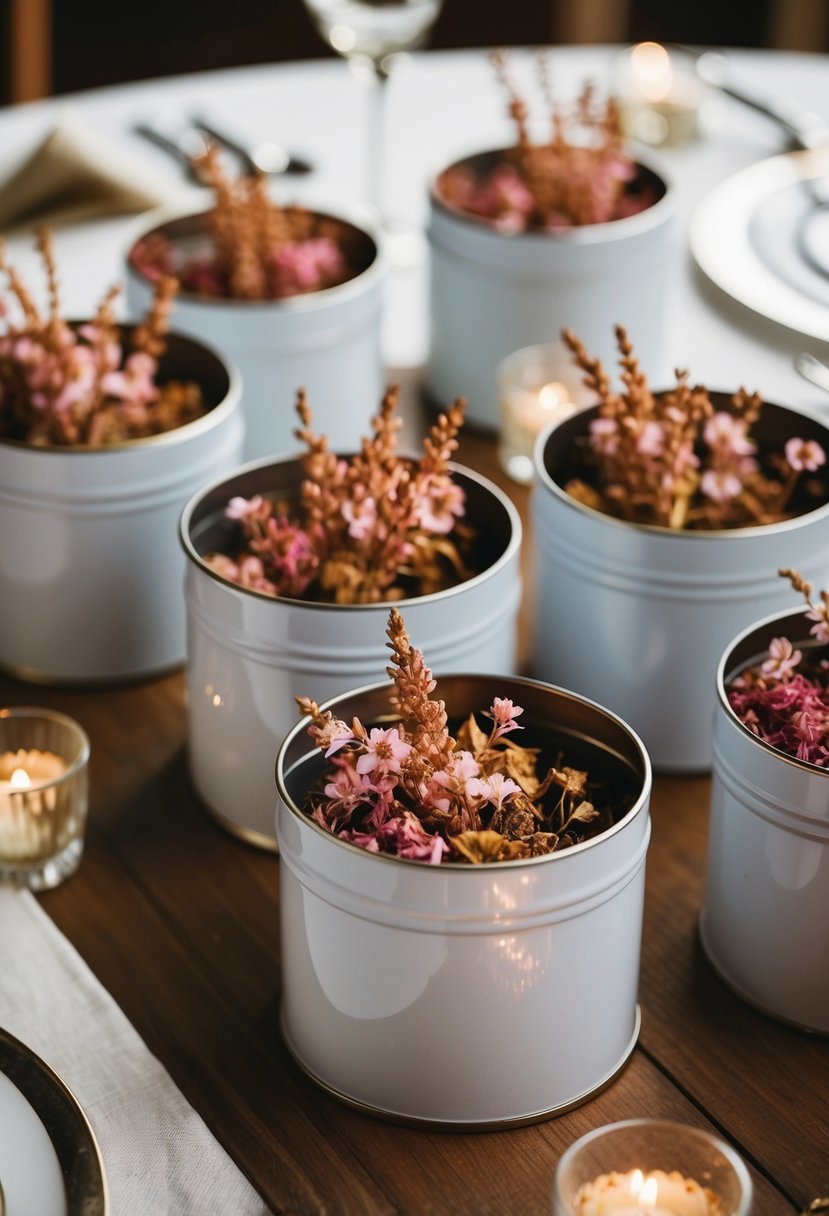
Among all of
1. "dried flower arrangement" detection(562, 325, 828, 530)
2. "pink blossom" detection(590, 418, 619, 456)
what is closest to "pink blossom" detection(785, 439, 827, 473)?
"dried flower arrangement" detection(562, 325, 828, 530)

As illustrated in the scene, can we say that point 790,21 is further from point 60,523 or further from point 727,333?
point 60,523

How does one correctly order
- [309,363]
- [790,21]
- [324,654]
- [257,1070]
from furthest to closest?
[790,21] < [309,363] < [324,654] < [257,1070]


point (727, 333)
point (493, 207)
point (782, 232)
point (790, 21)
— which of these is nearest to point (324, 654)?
point (493, 207)

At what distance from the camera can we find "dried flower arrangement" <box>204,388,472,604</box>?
0.91 m

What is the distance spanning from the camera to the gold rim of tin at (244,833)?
0.95 metres

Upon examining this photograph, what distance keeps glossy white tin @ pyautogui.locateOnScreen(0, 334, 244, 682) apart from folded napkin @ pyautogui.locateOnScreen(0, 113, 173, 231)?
1.76ft


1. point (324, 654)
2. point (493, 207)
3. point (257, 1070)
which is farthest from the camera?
point (493, 207)

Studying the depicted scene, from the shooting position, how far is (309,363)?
1.26 m

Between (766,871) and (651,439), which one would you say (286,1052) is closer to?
(766,871)

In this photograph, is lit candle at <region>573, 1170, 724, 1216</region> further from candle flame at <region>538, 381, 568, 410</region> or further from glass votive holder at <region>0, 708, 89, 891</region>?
candle flame at <region>538, 381, 568, 410</region>

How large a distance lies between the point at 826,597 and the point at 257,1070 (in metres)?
0.37

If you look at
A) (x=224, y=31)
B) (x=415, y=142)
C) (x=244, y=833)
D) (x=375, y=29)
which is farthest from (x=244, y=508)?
(x=224, y=31)

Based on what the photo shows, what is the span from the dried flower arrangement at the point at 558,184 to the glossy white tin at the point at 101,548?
0.36m

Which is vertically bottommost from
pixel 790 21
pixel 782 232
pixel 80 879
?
pixel 790 21
